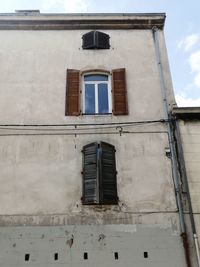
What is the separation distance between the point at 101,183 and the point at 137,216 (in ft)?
4.44

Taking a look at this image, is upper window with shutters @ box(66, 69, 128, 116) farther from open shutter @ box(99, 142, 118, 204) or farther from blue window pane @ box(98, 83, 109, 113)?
open shutter @ box(99, 142, 118, 204)

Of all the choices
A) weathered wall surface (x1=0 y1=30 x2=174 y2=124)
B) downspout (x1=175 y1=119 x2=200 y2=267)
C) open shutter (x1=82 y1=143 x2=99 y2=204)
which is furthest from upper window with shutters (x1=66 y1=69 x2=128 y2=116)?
downspout (x1=175 y1=119 x2=200 y2=267)

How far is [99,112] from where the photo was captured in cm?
1163

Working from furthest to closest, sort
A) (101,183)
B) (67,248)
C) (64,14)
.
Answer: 1. (64,14)
2. (101,183)
3. (67,248)

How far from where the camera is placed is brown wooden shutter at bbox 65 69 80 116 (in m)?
11.5

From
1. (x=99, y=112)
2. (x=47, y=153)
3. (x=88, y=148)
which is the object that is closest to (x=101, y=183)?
(x=88, y=148)

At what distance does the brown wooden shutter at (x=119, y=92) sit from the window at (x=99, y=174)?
148 cm

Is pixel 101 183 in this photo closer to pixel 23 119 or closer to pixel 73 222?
pixel 73 222

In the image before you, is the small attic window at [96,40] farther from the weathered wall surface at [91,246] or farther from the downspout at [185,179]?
the weathered wall surface at [91,246]

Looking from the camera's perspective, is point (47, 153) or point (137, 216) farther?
point (47, 153)

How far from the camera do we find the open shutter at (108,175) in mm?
9758

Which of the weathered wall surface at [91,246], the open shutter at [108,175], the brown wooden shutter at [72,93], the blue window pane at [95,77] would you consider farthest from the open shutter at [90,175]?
the blue window pane at [95,77]

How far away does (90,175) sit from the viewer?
398 inches

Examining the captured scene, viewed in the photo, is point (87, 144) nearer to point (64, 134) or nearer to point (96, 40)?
point (64, 134)
